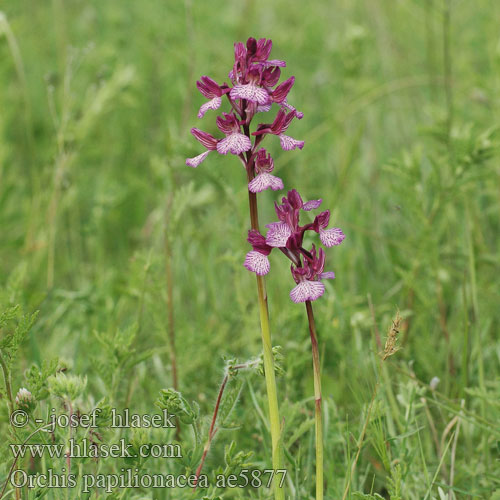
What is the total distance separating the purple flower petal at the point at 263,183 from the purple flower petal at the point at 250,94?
166 millimetres

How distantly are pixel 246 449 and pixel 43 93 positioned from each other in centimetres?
412

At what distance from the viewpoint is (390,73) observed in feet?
17.7

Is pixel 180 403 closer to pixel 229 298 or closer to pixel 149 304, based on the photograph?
pixel 149 304

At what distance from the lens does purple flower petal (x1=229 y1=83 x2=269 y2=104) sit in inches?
53.4

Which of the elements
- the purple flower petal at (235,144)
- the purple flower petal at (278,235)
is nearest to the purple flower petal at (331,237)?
the purple flower petal at (278,235)

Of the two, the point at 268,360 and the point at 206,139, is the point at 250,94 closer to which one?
the point at 206,139

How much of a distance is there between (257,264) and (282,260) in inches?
69.0

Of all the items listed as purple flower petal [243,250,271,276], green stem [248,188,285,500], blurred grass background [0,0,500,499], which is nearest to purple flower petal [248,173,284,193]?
green stem [248,188,285,500]

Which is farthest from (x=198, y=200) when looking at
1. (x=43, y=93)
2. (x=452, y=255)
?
(x=43, y=93)

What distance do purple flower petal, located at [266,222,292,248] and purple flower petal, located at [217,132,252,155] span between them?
187 millimetres

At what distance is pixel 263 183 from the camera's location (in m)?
1.36

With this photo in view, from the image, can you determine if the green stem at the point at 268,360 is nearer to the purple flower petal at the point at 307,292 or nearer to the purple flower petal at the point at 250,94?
the purple flower petal at the point at 307,292

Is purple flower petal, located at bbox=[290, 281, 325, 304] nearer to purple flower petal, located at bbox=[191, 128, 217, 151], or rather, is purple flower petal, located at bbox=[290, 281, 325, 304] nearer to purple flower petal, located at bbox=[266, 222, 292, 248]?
purple flower petal, located at bbox=[266, 222, 292, 248]

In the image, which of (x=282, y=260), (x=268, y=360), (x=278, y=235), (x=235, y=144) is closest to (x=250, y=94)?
(x=235, y=144)
